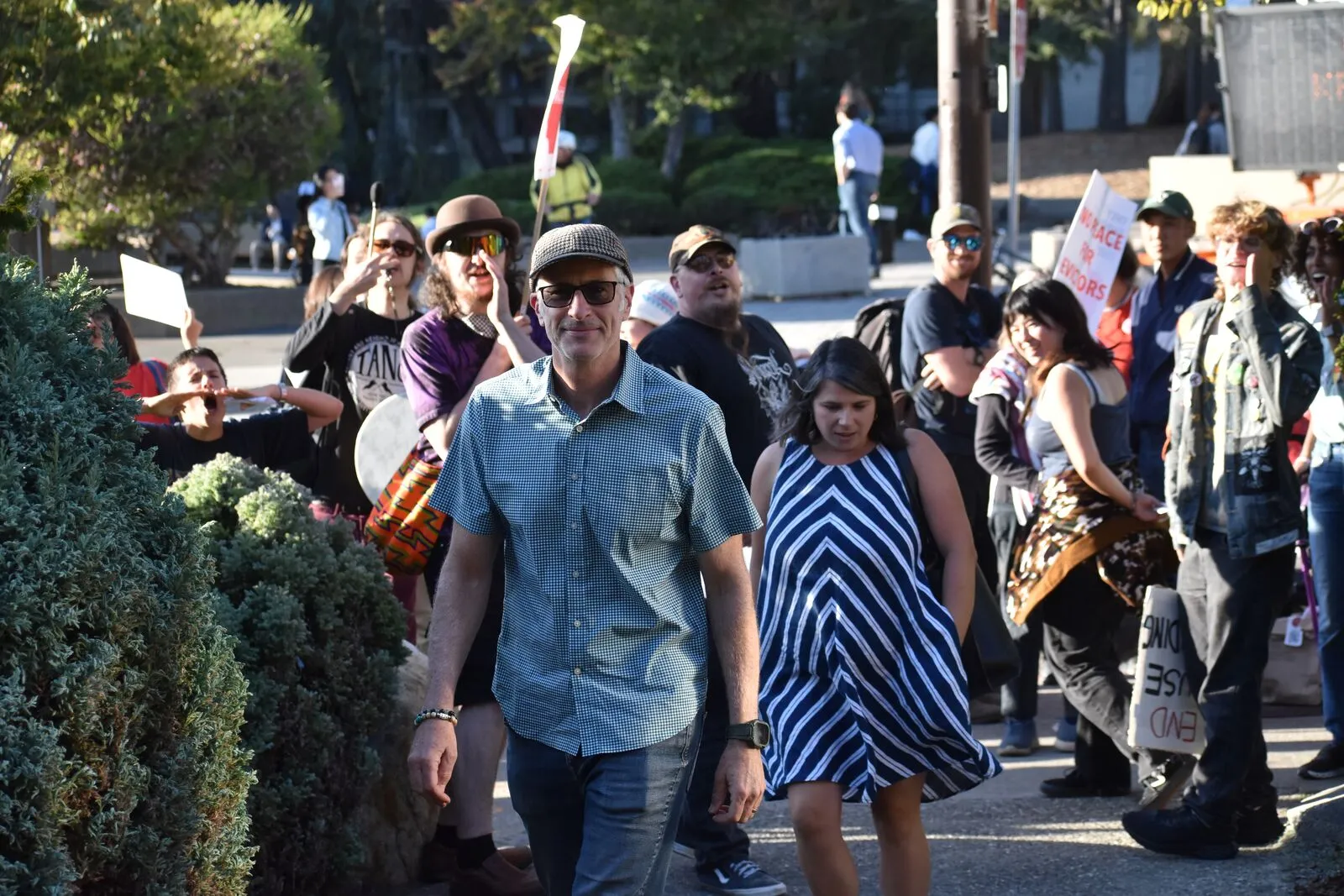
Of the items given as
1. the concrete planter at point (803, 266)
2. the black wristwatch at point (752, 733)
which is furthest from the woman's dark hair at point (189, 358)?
the concrete planter at point (803, 266)

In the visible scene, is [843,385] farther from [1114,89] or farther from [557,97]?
[1114,89]

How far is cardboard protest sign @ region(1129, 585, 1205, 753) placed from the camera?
5.91 meters

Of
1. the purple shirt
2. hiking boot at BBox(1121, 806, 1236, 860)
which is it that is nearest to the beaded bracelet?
the purple shirt

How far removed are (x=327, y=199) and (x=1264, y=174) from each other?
9603mm

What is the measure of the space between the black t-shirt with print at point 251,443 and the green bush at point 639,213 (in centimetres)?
2208

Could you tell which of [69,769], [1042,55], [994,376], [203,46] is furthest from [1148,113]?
[69,769]

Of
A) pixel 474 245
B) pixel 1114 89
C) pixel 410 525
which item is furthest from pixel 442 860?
pixel 1114 89

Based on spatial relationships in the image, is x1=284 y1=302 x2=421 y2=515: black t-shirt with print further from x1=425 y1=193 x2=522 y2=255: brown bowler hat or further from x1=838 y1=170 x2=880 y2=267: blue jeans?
x1=838 y1=170 x2=880 y2=267: blue jeans

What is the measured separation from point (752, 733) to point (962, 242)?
4.37 meters

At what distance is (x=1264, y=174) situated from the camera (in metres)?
Answer: 18.2

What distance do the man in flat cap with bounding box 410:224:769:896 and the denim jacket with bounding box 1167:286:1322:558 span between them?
229cm

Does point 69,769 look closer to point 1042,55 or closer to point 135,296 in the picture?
point 135,296

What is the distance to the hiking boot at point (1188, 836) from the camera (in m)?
5.64

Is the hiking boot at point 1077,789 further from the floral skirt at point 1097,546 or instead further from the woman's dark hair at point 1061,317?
the woman's dark hair at point 1061,317
